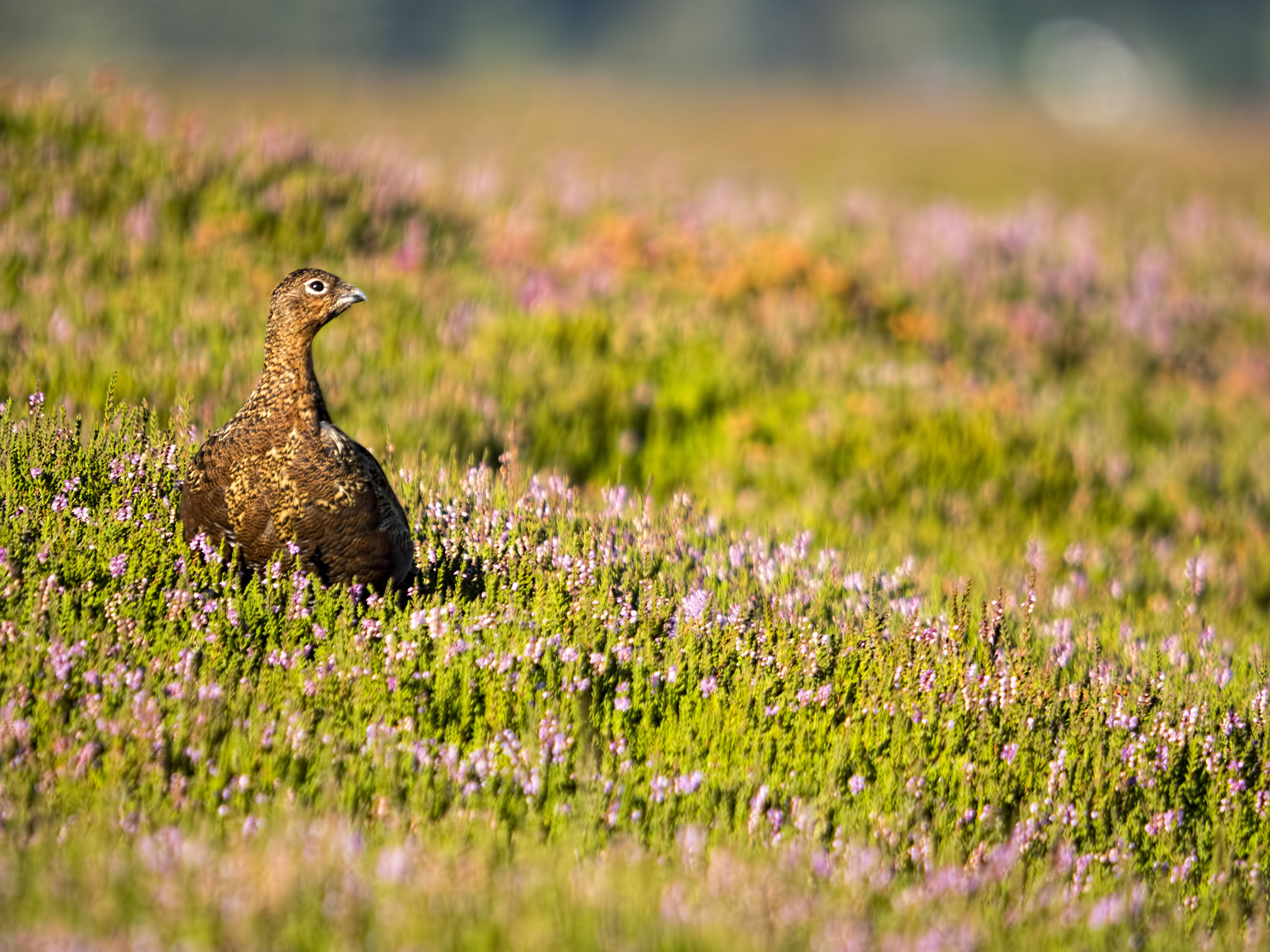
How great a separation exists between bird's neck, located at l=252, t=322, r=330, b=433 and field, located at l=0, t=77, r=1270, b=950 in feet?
1.67

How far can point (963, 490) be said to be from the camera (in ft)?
22.9

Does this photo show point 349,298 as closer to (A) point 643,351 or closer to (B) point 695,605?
(B) point 695,605

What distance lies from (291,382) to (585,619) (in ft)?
3.95

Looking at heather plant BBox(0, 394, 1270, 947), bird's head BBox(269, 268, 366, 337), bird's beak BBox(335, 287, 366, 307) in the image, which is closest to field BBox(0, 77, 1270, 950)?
heather plant BBox(0, 394, 1270, 947)

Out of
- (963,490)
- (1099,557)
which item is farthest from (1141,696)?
(963,490)

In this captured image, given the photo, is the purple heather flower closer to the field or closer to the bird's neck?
the field

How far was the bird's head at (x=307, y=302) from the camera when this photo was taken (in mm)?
3383

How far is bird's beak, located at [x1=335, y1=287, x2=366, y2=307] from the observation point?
3.41m

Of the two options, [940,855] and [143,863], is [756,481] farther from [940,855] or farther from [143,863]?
[143,863]

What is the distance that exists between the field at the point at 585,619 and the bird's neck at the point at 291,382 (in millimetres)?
510

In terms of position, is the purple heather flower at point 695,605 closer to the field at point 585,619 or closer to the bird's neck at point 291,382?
the field at point 585,619

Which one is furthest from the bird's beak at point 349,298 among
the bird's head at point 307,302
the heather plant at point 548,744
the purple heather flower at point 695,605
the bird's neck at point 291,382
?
the purple heather flower at point 695,605

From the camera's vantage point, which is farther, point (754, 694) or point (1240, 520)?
point (1240, 520)

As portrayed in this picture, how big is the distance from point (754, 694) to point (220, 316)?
13.6 feet
